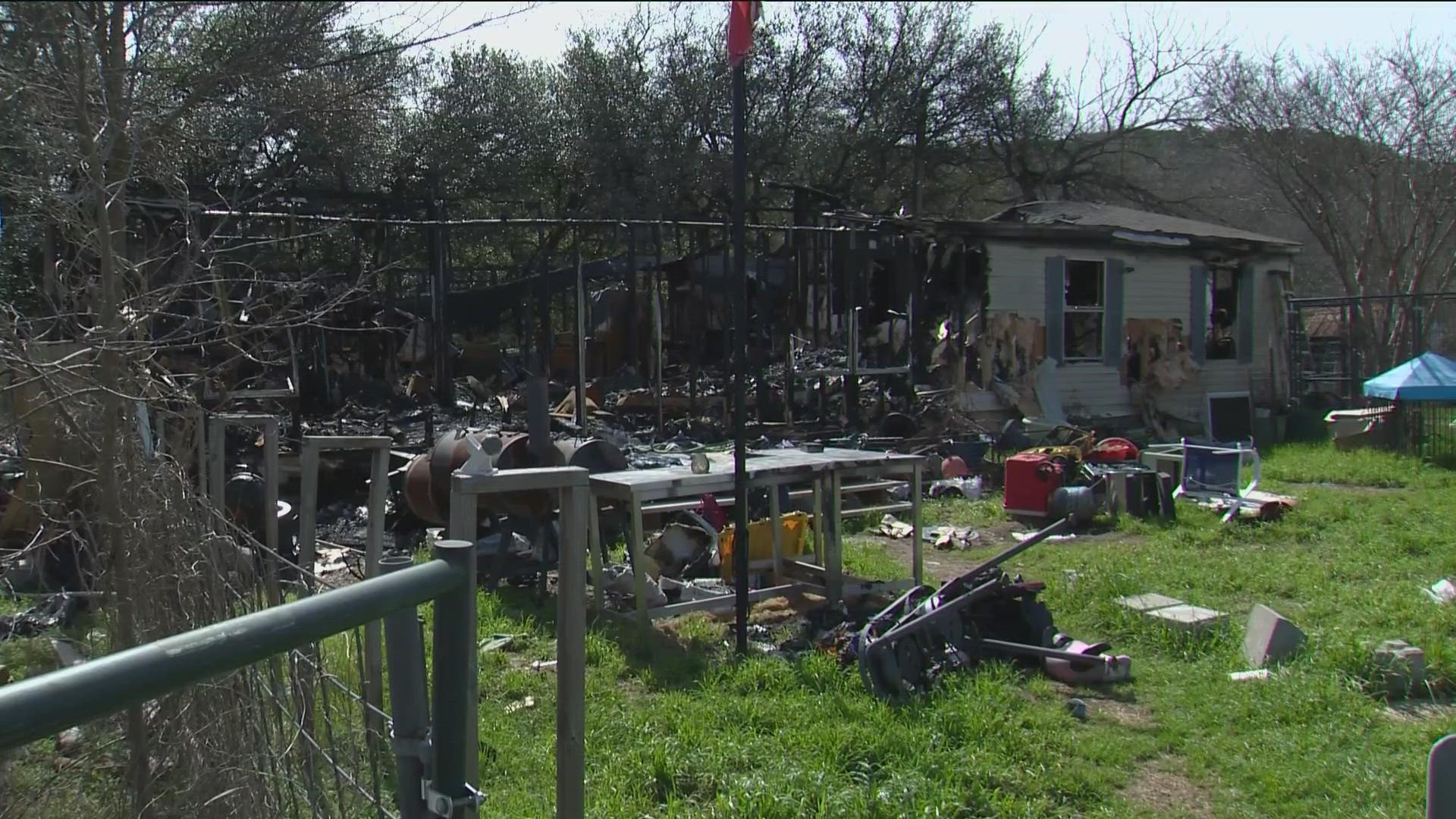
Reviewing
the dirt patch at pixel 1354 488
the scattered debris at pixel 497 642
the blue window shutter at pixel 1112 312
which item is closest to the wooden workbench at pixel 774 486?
the scattered debris at pixel 497 642

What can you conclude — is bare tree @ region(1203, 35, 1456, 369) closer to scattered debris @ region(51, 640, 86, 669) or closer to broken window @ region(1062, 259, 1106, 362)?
broken window @ region(1062, 259, 1106, 362)

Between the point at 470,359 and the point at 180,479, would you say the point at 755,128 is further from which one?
the point at 180,479

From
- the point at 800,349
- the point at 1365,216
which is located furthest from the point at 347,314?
the point at 1365,216

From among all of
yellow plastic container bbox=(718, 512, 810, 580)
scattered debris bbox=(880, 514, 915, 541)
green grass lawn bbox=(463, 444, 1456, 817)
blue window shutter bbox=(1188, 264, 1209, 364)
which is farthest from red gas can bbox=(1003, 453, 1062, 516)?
blue window shutter bbox=(1188, 264, 1209, 364)

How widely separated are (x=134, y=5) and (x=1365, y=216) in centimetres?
2390

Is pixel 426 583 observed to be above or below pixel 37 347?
below

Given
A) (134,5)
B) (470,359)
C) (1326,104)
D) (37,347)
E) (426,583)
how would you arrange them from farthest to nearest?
(1326,104)
(470,359)
(37,347)
(134,5)
(426,583)

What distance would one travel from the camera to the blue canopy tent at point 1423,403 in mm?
11789

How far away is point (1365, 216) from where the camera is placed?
2156cm

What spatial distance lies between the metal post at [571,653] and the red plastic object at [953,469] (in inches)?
347

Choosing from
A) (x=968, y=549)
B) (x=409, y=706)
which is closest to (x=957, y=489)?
(x=968, y=549)

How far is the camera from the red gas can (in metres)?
9.58

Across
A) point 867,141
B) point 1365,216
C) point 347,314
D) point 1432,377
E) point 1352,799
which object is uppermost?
point 867,141

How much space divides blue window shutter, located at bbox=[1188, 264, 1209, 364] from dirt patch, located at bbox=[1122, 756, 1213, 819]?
12.9 meters
